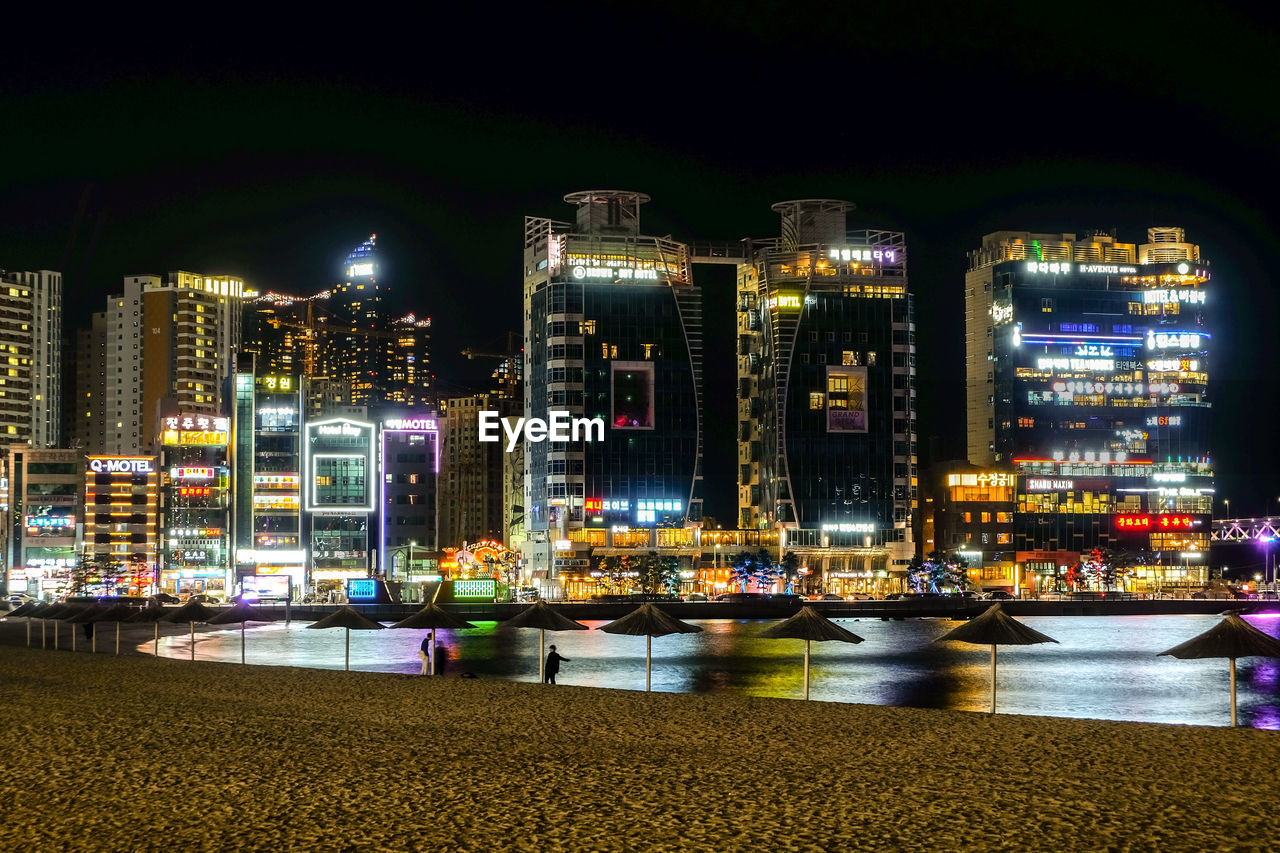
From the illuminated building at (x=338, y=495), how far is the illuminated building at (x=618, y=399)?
19.1 m

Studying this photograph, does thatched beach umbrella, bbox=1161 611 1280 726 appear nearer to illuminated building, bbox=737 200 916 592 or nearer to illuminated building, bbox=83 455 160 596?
illuminated building, bbox=737 200 916 592

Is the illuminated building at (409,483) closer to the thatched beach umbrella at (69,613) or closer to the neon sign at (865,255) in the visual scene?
the neon sign at (865,255)

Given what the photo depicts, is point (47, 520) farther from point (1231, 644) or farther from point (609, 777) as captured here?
point (609, 777)

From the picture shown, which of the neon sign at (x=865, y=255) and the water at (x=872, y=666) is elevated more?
the neon sign at (x=865, y=255)

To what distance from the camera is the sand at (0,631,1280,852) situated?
2020 cm

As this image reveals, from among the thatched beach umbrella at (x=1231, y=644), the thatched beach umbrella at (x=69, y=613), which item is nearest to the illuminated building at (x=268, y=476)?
the thatched beach umbrella at (x=69, y=613)

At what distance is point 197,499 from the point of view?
15725 cm

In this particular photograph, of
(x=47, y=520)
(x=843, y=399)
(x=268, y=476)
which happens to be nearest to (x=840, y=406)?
(x=843, y=399)

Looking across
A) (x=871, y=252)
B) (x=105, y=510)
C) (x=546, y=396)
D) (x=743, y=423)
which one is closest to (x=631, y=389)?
(x=546, y=396)

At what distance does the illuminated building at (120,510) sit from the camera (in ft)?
529

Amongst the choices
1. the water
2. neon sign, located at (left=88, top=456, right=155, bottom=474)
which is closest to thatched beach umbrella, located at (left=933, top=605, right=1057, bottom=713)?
the water

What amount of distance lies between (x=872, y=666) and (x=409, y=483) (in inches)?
3929

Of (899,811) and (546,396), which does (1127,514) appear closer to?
(546,396)

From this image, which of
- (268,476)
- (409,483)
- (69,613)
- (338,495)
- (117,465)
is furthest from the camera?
(409,483)
